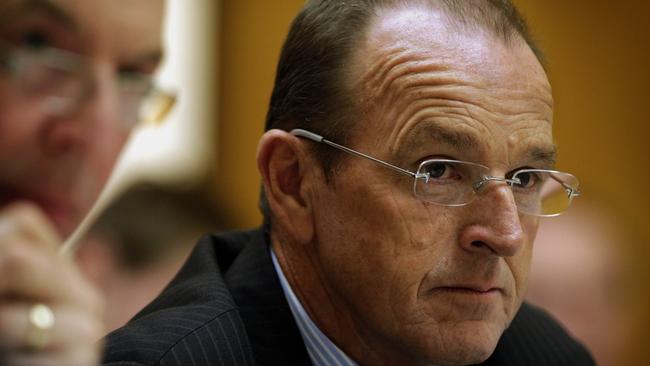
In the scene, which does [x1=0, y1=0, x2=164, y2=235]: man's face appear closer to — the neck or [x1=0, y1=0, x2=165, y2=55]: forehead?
[x1=0, y1=0, x2=165, y2=55]: forehead

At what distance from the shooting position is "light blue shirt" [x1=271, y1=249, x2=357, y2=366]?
2371 millimetres

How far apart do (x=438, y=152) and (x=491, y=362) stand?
0.77m

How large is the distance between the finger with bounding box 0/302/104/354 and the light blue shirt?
1.40 meters

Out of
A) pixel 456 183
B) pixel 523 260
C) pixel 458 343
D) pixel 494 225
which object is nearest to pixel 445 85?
pixel 456 183

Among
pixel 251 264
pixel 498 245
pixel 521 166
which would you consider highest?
pixel 521 166

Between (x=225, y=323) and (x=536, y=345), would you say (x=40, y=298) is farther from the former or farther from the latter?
(x=536, y=345)

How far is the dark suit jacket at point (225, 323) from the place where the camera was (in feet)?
6.73

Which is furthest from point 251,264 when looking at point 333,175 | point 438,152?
point 438,152

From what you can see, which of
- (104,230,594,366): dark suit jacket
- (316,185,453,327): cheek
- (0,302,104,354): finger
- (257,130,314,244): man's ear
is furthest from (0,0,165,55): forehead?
(257,130,314,244): man's ear

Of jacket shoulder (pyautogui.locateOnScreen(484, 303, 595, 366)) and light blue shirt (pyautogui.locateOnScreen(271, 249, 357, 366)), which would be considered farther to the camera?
jacket shoulder (pyautogui.locateOnScreen(484, 303, 595, 366))

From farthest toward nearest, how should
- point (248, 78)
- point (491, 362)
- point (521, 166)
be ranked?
point (248, 78) → point (491, 362) → point (521, 166)

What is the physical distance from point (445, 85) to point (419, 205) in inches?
11.3

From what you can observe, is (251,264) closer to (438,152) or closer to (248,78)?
(438,152)

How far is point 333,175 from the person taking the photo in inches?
91.7
